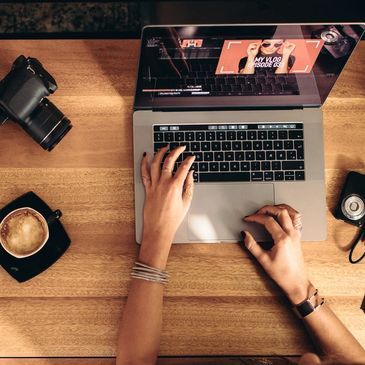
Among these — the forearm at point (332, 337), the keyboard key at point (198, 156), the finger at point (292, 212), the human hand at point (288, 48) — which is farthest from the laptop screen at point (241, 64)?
the forearm at point (332, 337)

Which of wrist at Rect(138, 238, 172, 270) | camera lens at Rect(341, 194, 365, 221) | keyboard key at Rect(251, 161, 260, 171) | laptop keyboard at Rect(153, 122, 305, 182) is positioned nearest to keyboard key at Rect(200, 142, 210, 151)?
laptop keyboard at Rect(153, 122, 305, 182)

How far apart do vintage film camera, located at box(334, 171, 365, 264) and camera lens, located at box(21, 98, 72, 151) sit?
2.01 feet

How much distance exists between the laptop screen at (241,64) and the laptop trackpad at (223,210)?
18 centimetres

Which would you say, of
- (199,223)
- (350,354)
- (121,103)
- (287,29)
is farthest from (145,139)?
(350,354)

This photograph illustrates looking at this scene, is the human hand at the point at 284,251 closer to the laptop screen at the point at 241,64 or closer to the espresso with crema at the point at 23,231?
the laptop screen at the point at 241,64

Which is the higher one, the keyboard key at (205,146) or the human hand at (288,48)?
the human hand at (288,48)

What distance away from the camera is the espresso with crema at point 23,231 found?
2.99 ft

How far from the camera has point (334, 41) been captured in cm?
78

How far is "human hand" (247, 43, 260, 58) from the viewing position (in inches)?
30.5

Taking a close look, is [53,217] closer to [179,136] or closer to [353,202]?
[179,136]

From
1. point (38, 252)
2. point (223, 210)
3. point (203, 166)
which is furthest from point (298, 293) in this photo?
point (38, 252)

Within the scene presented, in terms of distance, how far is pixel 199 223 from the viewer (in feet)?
3.17

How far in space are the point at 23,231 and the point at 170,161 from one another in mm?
333

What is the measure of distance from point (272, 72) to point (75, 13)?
3.42 ft
